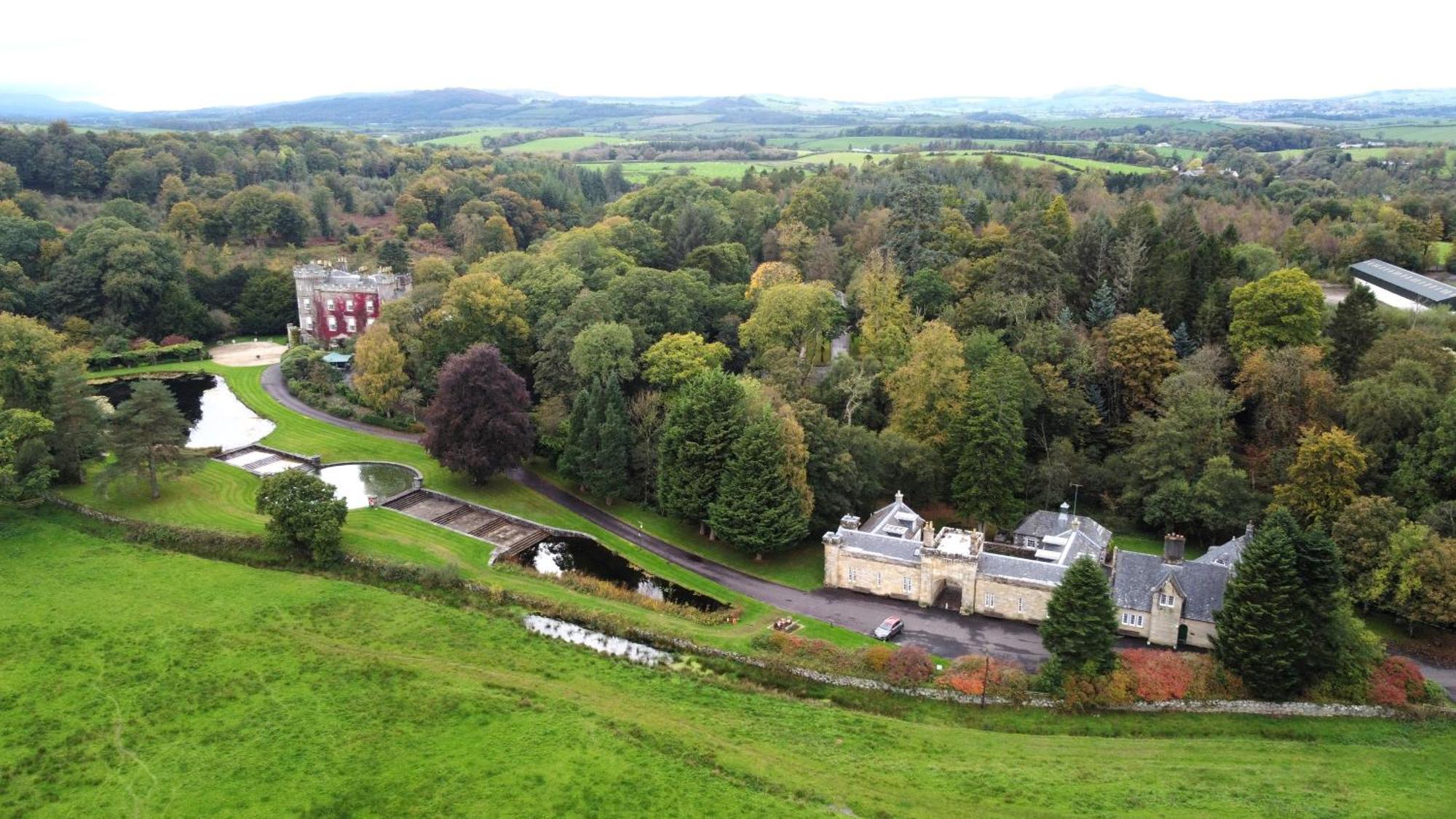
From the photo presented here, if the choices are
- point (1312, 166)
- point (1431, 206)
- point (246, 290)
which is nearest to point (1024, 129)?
point (1312, 166)

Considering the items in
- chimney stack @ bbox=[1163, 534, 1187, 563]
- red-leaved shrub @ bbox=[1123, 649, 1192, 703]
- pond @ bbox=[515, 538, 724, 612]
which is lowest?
pond @ bbox=[515, 538, 724, 612]

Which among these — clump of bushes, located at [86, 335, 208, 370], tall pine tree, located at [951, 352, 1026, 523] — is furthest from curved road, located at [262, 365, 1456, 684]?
clump of bushes, located at [86, 335, 208, 370]

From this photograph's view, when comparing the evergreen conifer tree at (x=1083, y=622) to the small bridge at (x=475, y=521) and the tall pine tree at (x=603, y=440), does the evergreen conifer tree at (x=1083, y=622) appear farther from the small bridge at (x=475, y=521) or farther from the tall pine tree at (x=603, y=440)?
the tall pine tree at (x=603, y=440)

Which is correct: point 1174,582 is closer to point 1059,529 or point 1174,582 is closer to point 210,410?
point 1059,529

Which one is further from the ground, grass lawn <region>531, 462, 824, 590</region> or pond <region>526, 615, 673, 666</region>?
pond <region>526, 615, 673, 666</region>

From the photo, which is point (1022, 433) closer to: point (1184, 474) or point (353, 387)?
point (1184, 474)

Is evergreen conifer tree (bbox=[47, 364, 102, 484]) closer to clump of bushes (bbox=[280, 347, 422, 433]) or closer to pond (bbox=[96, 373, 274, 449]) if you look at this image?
pond (bbox=[96, 373, 274, 449])

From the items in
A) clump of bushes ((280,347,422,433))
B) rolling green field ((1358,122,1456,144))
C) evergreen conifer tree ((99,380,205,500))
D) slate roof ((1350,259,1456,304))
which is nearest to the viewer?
evergreen conifer tree ((99,380,205,500))

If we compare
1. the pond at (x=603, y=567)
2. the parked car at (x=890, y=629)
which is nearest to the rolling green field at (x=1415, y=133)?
the parked car at (x=890, y=629)

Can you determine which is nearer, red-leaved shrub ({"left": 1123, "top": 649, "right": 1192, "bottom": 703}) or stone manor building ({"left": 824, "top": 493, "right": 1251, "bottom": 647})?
red-leaved shrub ({"left": 1123, "top": 649, "right": 1192, "bottom": 703})
